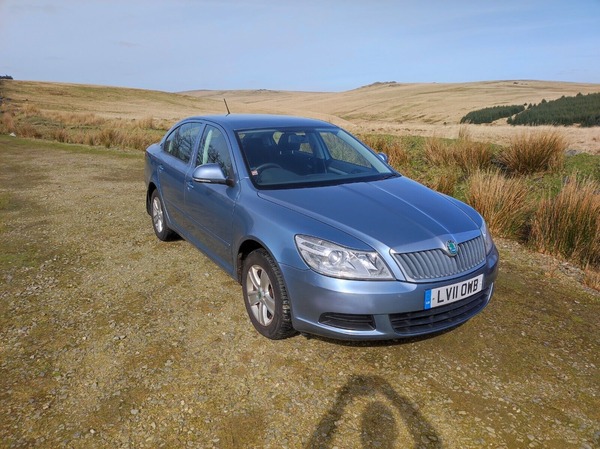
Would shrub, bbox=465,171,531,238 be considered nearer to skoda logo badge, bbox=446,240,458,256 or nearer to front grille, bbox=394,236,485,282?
front grille, bbox=394,236,485,282

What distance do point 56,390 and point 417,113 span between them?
180 feet

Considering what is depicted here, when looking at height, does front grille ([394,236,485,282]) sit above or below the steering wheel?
below

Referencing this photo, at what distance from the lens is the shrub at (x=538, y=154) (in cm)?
872

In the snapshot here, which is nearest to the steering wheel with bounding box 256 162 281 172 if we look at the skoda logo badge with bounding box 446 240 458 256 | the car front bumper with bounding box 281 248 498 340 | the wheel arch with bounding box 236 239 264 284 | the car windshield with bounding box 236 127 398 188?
the car windshield with bounding box 236 127 398 188

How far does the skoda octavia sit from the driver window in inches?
0.5

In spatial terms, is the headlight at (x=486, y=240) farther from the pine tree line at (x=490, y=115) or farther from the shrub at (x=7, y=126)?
the pine tree line at (x=490, y=115)

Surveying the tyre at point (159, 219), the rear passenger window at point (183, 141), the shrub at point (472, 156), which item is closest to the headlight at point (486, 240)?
the rear passenger window at point (183, 141)

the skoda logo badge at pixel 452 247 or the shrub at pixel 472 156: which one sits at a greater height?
the skoda logo badge at pixel 452 247

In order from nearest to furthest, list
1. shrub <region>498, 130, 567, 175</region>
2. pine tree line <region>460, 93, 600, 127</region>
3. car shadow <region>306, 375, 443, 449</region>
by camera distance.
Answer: car shadow <region>306, 375, 443, 449</region> < shrub <region>498, 130, 567, 175</region> < pine tree line <region>460, 93, 600, 127</region>

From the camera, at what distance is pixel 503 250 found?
5.65m

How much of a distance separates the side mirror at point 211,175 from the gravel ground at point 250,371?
1103mm

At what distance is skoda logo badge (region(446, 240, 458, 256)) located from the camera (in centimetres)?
312

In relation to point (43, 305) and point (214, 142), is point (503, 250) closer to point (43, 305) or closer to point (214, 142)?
point (214, 142)

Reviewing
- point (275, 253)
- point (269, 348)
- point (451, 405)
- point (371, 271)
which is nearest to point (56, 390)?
point (269, 348)
